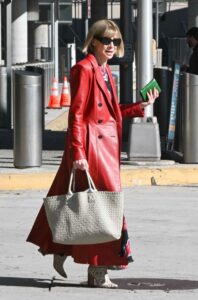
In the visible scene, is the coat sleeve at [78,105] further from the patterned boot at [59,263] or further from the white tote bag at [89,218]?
the patterned boot at [59,263]

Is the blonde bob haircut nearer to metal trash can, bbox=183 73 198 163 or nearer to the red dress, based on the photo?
the red dress

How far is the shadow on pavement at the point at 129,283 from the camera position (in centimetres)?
826

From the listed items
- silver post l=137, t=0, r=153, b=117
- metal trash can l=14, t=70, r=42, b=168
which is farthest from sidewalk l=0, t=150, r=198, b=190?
silver post l=137, t=0, r=153, b=117

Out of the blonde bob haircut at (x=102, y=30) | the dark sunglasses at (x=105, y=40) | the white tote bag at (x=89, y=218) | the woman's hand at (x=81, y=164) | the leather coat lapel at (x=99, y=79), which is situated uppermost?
the blonde bob haircut at (x=102, y=30)

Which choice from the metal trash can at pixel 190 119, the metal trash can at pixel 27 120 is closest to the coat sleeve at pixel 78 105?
the metal trash can at pixel 27 120

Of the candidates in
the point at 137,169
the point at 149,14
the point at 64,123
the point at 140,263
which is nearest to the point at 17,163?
the point at 137,169

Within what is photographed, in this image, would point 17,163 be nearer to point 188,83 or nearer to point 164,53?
point 188,83

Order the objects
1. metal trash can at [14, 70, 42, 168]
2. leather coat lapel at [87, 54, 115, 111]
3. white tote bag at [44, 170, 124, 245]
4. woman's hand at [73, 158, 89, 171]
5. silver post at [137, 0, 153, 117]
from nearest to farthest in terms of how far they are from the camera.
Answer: white tote bag at [44, 170, 124, 245] → woman's hand at [73, 158, 89, 171] → leather coat lapel at [87, 54, 115, 111] → metal trash can at [14, 70, 42, 168] → silver post at [137, 0, 153, 117]

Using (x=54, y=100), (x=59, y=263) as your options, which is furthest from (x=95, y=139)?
(x=54, y=100)

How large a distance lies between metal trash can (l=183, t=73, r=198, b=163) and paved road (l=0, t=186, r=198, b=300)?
154 cm

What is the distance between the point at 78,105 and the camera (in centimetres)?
792

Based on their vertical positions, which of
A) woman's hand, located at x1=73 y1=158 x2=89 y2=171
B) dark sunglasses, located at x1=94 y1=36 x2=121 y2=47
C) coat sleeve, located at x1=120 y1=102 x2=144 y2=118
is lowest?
woman's hand, located at x1=73 y1=158 x2=89 y2=171

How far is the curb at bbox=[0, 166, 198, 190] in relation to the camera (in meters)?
14.0

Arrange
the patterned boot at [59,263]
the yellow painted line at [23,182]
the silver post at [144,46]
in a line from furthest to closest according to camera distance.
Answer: the silver post at [144,46] → the yellow painted line at [23,182] → the patterned boot at [59,263]
